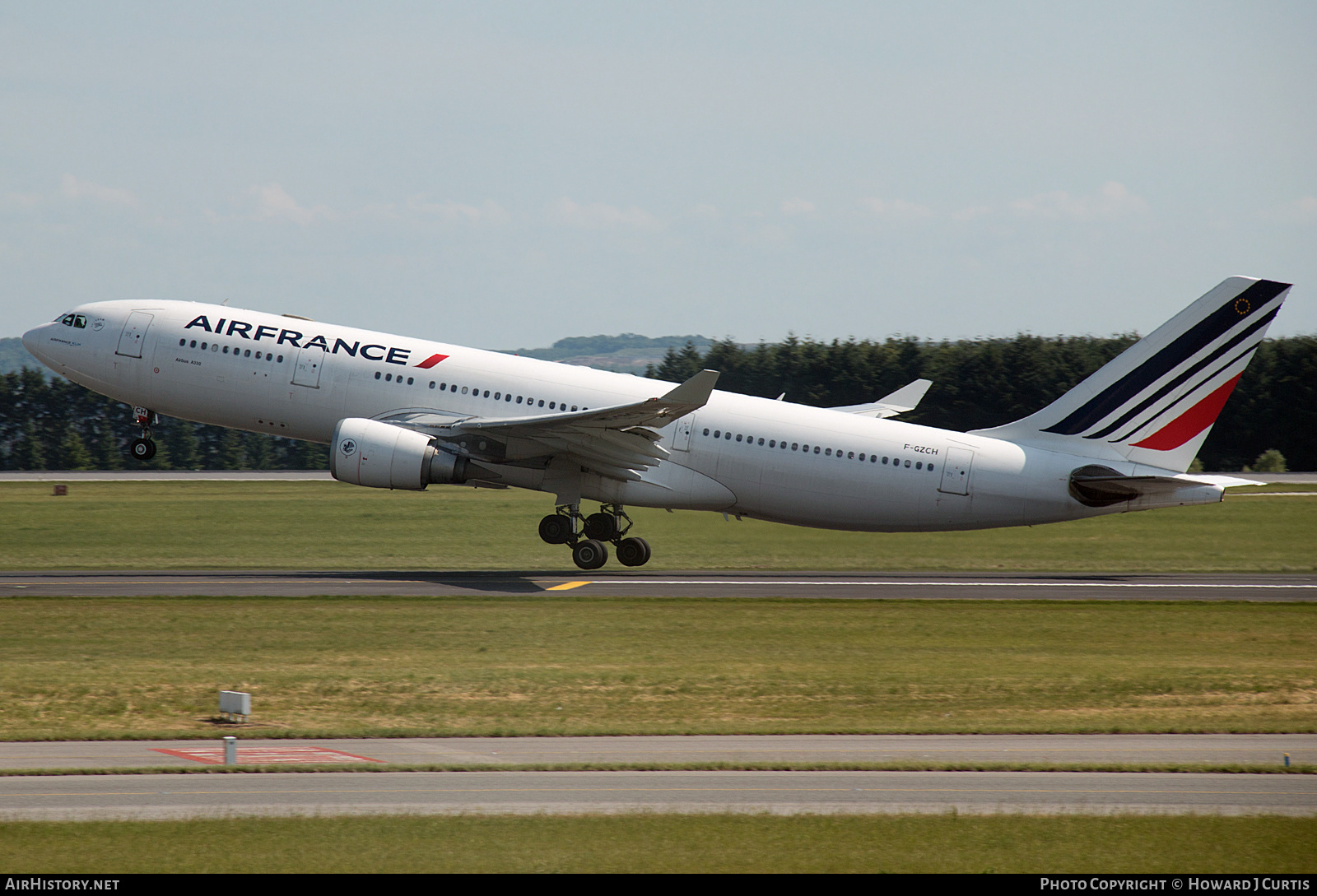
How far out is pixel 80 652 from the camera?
25531mm

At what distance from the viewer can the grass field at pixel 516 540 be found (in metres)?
42.3

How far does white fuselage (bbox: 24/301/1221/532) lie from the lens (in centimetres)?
3791

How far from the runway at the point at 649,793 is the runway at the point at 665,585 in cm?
1738

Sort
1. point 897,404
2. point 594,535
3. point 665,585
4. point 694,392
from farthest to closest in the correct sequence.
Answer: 1. point 897,404
2. point 594,535
3. point 665,585
4. point 694,392

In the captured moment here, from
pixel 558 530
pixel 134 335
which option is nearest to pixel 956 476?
pixel 558 530

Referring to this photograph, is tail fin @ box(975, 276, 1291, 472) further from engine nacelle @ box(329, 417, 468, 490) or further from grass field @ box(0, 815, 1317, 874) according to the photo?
grass field @ box(0, 815, 1317, 874)

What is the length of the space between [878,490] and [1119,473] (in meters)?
6.94

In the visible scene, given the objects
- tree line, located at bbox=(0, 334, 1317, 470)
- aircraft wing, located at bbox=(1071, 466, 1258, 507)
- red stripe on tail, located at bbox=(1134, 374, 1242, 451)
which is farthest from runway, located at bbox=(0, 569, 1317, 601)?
tree line, located at bbox=(0, 334, 1317, 470)

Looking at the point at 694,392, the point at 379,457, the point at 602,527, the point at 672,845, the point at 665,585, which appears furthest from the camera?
the point at 602,527

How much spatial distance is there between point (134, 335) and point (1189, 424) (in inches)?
1270

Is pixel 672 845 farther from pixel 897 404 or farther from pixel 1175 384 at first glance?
pixel 897 404

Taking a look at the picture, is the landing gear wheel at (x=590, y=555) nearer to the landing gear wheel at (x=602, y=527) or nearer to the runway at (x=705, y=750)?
the landing gear wheel at (x=602, y=527)

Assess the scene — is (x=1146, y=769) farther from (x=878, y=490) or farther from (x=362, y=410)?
(x=362, y=410)

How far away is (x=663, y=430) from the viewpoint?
126 feet
